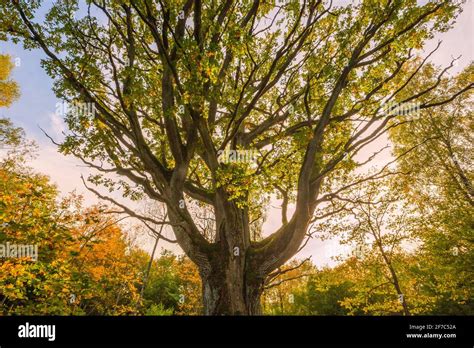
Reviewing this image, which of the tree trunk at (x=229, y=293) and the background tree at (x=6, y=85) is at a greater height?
the background tree at (x=6, y=85)

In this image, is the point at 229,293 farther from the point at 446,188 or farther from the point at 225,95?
the point at 446,188

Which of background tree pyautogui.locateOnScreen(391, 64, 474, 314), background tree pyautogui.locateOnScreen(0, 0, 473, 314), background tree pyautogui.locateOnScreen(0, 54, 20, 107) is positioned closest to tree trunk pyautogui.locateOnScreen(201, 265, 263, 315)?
background tree pyautogui.locateOnScreen(0, 0, 473, 314)

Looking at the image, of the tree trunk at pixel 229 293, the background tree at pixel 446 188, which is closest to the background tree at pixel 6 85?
the tree trunk at pixel 229 293

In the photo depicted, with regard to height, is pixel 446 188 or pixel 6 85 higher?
pixel 6 85

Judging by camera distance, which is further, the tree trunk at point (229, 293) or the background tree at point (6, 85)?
the background tree at point (6, 85)

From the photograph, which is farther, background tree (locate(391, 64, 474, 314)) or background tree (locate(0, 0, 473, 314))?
background tree (locate(391, 64, 474, 314))

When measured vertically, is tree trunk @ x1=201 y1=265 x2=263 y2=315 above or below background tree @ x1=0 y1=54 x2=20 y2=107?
below

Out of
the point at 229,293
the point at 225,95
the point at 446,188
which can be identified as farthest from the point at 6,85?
the point at 446,188

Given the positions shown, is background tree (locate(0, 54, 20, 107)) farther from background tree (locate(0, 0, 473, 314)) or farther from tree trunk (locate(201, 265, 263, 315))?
tree trunk (locate(201, 265, 263, 315))

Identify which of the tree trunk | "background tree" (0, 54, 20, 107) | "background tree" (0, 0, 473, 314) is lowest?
the tree trunk

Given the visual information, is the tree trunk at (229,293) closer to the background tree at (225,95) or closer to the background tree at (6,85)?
the background tree at (225,95)

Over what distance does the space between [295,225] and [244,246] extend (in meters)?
1.49

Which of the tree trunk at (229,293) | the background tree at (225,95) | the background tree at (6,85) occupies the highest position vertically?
the background tree at (6,85)
